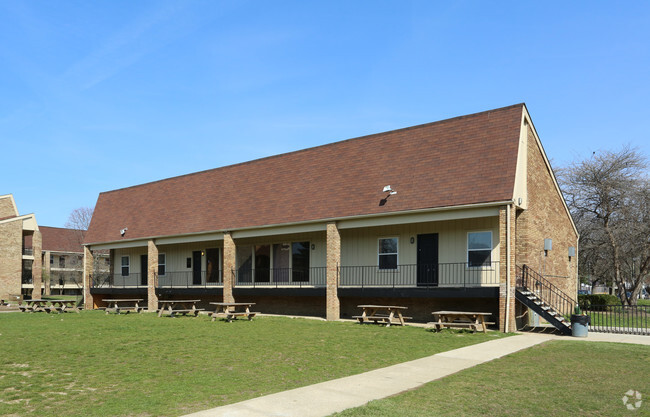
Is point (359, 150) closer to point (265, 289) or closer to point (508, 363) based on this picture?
point (265, 289)

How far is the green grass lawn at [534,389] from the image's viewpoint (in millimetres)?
7195

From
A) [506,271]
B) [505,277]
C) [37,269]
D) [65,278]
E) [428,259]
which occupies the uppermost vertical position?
[428,259]

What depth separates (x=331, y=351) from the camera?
1290 centimetres

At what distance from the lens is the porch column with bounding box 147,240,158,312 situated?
95.6ft

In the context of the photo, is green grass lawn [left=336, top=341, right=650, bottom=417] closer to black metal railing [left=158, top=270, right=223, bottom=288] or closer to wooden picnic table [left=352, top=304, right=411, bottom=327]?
wooden picnic table [left=352, top=304, right=411, bottom=327]

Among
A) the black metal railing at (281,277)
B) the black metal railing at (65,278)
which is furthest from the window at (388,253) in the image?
the black metal railing at (65,278)

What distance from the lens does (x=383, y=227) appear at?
22.6 meters

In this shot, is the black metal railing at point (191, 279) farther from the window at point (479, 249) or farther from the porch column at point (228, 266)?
the window at point (479, 249)

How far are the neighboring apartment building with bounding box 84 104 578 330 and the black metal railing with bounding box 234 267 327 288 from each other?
56 mm

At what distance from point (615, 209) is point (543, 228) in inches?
585

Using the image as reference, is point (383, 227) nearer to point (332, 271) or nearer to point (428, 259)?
point (428, 259)

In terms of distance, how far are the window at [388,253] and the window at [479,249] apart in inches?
125

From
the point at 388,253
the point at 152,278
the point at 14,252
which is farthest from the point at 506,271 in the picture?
the point at 14,252

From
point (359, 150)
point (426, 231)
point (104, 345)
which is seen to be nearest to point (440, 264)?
point (426, 231)
